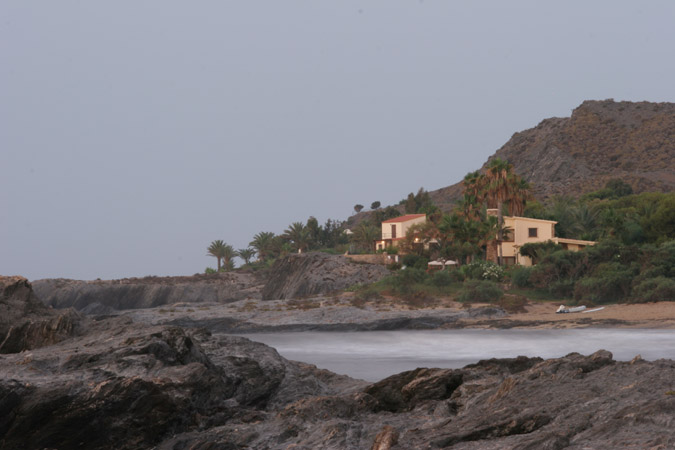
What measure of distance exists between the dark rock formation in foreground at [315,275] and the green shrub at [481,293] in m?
14.9

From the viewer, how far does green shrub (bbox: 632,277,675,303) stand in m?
49.6

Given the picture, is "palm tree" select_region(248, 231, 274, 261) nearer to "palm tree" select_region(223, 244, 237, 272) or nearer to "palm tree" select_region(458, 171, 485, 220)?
"palm tree" select_region(223, 244, 237, 272)

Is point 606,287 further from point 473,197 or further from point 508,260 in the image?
point 473,197

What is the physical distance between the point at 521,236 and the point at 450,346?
1198 inches

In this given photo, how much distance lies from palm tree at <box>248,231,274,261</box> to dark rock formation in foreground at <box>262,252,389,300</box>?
1305 inches

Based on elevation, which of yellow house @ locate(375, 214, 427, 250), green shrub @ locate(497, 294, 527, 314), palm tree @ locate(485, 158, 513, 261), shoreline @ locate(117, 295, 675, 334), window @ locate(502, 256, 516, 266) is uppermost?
palm tree @ locate(485, 158, 513, 261)

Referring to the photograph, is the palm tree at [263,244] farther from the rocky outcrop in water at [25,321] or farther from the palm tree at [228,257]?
the rocky outcrop in water at [25,321]

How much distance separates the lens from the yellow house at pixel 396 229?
285 ft

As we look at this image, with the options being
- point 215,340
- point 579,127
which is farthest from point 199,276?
point 579,127

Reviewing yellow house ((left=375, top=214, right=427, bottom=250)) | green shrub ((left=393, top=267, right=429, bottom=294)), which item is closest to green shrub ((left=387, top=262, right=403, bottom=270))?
green shrub ((left=393, top=267, right=429, bottom=294))

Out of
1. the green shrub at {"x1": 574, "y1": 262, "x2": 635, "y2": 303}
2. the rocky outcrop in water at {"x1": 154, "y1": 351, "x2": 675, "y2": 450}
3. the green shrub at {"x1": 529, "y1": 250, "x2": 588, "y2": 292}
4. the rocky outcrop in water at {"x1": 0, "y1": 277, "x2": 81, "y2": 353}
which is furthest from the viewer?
the green shrub at {"x1": 529, "y1": 250, "x2": 588, "y2": 292}

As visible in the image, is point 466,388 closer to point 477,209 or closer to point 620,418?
point 620,418

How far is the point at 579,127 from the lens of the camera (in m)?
168

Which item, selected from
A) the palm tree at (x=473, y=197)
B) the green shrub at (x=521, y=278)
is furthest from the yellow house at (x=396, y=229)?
the green shrub at (x=521, y=278)
